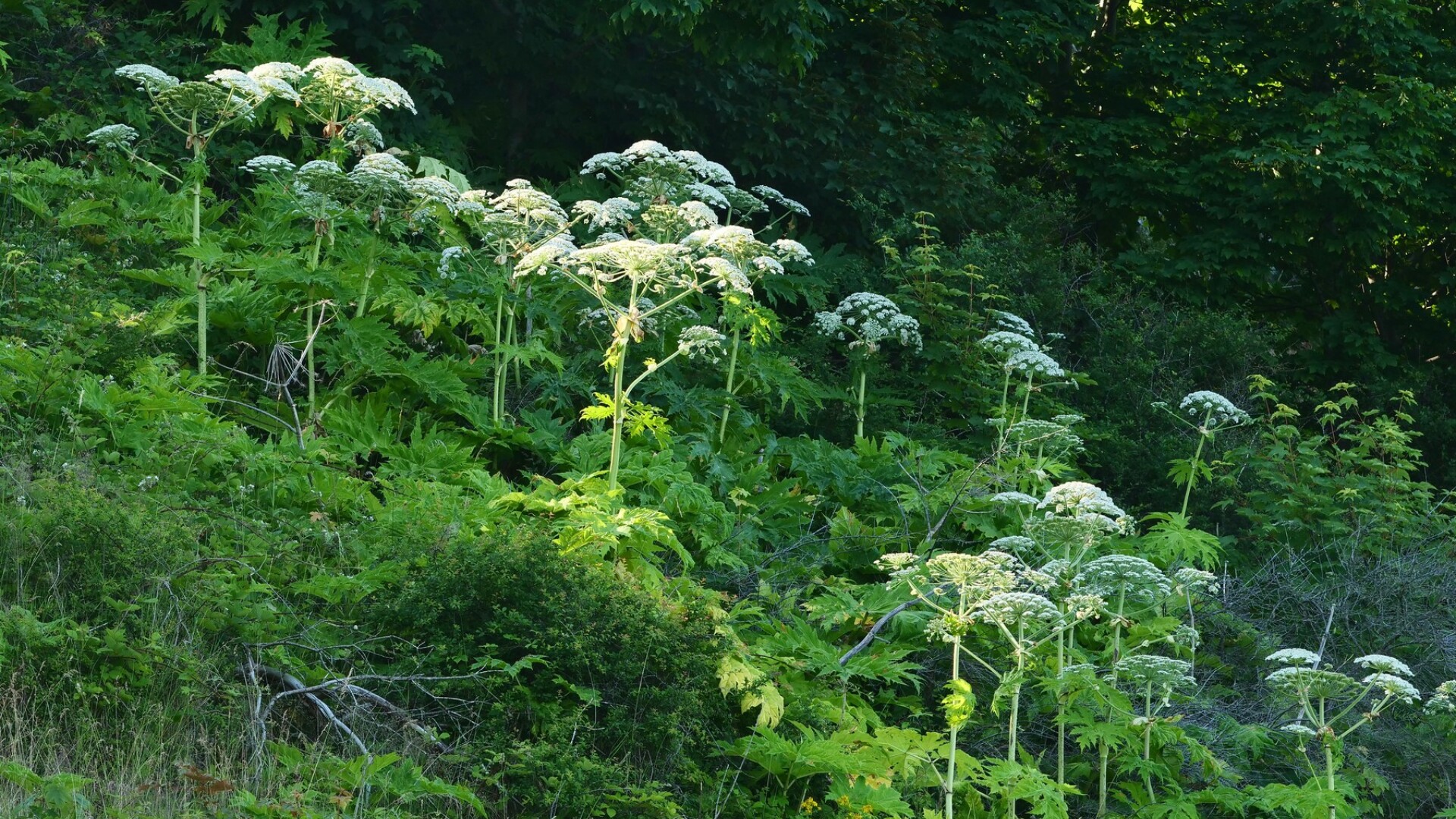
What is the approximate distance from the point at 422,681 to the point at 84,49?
7.13m

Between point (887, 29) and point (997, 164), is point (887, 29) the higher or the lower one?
the higher one

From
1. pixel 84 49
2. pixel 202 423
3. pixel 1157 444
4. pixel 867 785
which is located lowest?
pixel 1157 444

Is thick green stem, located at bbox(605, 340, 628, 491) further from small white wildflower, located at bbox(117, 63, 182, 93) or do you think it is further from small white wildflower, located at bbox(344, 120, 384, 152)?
small white wildflower, located at bbox(117, 63, 182, 93)

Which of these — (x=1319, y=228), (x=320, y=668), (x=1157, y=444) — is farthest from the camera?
(x=1319, y=228)

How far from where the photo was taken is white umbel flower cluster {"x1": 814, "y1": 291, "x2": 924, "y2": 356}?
844 centimetres

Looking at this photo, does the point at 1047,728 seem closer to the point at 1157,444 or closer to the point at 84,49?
the point at 1157,444

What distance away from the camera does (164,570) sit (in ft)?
16.7

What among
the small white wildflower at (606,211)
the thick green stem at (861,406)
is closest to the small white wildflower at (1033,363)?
the thick green stem at (861,406)

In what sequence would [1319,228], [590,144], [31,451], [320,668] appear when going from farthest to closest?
1. [1319,228]
2. [590,144]
3. [31,451]
4. [320,668]

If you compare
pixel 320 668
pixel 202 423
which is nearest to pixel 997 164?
pixel 202 423

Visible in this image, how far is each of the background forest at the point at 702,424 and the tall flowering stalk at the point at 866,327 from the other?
0.05 meters

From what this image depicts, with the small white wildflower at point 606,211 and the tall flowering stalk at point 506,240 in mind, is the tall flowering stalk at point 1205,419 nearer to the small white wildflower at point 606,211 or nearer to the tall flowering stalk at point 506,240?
the small white wildflower at point 606,211

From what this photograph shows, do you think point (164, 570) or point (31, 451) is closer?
point (164, 570)

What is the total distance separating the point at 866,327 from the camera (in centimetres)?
841
